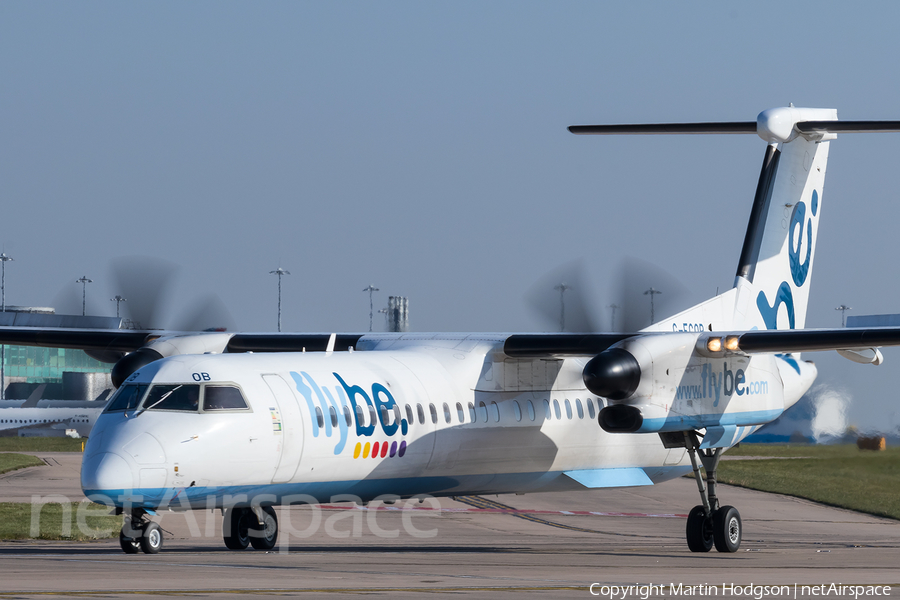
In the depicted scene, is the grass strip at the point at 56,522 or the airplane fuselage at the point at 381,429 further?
the grass strip at the point at 56,522

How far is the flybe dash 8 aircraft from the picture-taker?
47.6ft

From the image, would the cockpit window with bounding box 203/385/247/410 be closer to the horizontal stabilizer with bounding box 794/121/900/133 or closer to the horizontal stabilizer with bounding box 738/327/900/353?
the horizontal stabilizer with bounding box 738/327/900/353

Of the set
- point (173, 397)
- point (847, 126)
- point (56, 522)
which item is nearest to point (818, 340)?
point (847, 126)

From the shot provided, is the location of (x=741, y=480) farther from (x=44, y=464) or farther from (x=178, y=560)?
(x=178, y=560)

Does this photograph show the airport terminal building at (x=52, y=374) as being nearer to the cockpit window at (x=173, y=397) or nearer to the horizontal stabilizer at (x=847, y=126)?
the horizontal stabilizer at (x=847, y=126)

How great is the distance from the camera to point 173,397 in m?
14.6

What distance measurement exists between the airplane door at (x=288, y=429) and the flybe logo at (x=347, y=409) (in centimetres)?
23

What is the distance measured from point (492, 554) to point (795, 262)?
9.52 metres

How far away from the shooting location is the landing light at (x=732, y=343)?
702 inches

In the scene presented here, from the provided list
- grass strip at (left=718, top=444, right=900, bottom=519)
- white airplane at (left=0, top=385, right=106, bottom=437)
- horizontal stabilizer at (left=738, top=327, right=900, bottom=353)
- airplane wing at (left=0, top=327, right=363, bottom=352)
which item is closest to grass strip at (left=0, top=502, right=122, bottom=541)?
airplane wing at (left=0, top=327, right=363, bottom=352)

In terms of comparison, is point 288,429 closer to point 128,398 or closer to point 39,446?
point 128,398

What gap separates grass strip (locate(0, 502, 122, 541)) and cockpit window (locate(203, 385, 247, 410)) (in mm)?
6494

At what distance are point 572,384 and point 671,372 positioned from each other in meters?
2.43

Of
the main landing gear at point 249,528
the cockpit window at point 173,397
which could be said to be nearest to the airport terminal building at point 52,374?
the main landing gear at point 249,528
